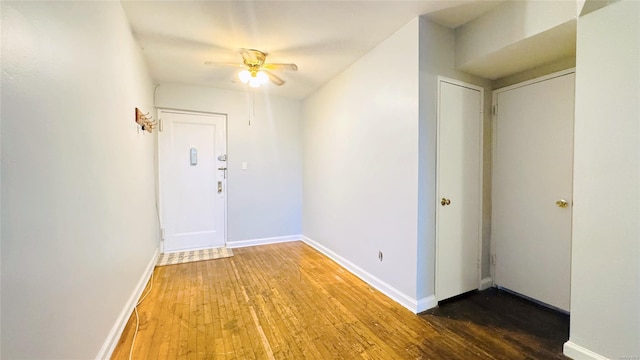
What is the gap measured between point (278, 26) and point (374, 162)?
153 centimetres

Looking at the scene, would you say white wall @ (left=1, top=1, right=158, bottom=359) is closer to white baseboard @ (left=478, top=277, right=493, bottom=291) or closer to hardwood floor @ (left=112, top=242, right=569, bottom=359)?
hardwood floor @ (left=112, top=242, right=569, bottom=359)

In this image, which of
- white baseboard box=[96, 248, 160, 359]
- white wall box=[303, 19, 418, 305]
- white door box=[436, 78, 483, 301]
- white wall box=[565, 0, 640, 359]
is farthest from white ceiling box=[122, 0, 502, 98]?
white baseboard box=[96, 248, 160, 359]

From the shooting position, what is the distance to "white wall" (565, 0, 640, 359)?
1410mm

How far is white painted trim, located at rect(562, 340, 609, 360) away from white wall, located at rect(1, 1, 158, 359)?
2.70m

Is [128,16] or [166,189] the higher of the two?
[128,16]

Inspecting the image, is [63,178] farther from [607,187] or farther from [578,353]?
[578,353]

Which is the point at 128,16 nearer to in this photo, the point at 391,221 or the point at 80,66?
the point at 80,66

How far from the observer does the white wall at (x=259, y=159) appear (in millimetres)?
4035

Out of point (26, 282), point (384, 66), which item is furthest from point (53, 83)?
point (384, 66)

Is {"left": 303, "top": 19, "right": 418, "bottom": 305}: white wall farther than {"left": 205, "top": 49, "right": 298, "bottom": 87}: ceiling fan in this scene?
No

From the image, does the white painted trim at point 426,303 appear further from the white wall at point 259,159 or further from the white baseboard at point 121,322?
the white wall at point 259,159

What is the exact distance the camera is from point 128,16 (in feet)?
6.98

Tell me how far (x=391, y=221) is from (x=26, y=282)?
7.59 ft

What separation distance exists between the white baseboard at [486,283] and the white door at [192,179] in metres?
3.44
